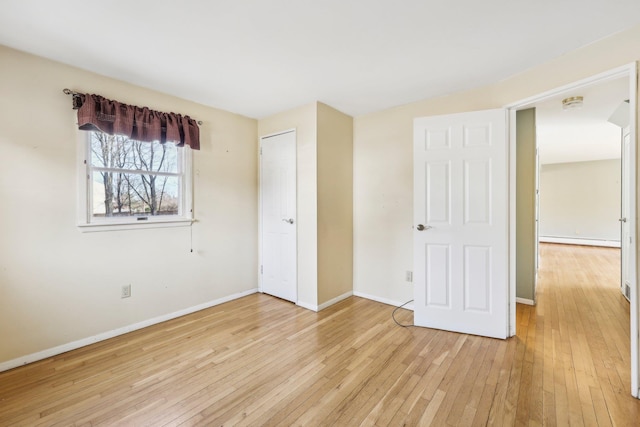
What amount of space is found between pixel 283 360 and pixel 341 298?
1.45m

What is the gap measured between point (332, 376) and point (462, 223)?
68.2 inches

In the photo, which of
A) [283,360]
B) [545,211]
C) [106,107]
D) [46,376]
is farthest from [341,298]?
[545,211]

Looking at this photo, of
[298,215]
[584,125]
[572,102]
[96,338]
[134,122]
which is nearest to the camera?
[96,338]

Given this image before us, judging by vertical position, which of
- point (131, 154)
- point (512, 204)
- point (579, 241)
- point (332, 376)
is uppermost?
point (131, 154)

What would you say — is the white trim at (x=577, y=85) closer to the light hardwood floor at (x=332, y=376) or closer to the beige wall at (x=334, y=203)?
the beige wall at (x=334, y=203)

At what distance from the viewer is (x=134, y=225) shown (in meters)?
2.68

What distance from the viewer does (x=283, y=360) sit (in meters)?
2.15

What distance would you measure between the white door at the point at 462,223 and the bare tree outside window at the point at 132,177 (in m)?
2.57

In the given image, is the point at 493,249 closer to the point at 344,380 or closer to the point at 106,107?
→ the point at 344,380

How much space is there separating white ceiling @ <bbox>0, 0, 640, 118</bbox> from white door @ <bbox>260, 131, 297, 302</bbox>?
894mm

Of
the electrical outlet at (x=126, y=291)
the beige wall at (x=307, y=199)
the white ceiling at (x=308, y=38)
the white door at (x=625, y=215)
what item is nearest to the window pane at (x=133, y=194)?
the electrical outlet at (x=126, y=291)

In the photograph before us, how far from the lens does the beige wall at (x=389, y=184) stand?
9.20ft

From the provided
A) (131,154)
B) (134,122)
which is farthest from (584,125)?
(131,154)

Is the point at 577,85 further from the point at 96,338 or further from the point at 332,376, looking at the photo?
the point at 96,338
